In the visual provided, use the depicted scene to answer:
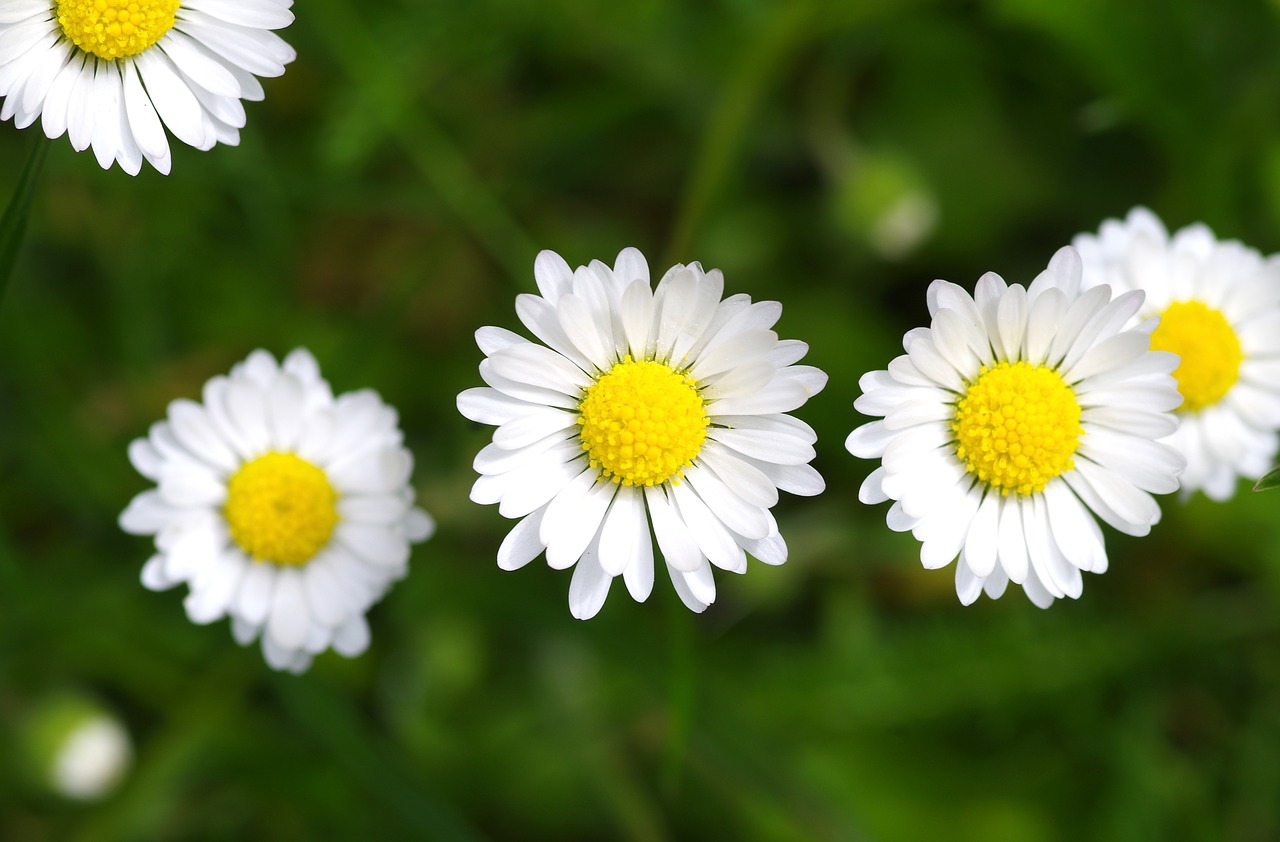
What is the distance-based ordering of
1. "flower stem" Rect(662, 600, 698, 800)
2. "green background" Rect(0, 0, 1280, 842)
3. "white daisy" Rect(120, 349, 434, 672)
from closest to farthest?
"flower stem" Rect(662, 600, 698, 800)
"white daisy" Rect(120, 349, 434, 672)
"green background" Rect(0, 0, 1280, 842)

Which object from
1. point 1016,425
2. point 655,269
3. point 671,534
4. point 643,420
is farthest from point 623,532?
point 655,269

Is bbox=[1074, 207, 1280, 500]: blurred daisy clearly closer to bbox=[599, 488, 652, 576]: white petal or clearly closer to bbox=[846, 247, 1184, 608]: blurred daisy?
bbox=[846, 247, 1184, 608]: blurred daisy

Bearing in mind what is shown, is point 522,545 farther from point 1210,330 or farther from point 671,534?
point 1210,330

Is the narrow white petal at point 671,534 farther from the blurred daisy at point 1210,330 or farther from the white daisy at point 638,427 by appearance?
the blurred daisy at point 1210,330

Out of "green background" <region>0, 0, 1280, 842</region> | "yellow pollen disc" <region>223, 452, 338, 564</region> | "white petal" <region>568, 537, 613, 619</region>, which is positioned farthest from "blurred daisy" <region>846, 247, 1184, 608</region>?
"yellow pollen disc" <region>223, 452, 338, 564</region>

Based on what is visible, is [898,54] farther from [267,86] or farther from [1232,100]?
[267,86]

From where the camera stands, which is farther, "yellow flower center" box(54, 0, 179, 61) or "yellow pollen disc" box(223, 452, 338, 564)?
"yellow pollen disc" box(223, 452, 338, 564)
